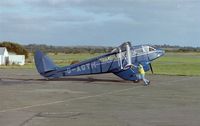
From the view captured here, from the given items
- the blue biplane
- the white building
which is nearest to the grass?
the white building

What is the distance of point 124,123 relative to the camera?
13438 mm

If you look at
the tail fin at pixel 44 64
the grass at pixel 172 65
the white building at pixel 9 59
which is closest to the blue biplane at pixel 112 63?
the tail fin at pixel 44 64

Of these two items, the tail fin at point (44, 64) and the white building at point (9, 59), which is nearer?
the tail fin at point (44, 64)

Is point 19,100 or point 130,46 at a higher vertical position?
point 130,46

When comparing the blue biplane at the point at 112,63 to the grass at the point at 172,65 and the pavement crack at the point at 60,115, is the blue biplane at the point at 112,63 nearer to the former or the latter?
the grass at the point at 172,65

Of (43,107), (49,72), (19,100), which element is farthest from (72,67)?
(43,107)

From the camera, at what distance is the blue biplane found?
34625 millimetres

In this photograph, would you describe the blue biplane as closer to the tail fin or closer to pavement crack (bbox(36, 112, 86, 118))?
the tail fin

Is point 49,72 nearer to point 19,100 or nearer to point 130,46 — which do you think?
point 130,46

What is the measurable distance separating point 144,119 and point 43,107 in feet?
16.5

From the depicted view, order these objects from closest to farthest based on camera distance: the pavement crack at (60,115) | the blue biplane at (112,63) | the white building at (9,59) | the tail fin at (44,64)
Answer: the pavement crack at (60,115) → the blue biplane at (112,63) → the tail fin at (44,64) → the white building at (9,59)

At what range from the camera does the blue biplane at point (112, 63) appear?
34625 mm

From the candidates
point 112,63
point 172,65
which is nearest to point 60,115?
point 112,63

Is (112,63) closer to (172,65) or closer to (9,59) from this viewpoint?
(172,65)
